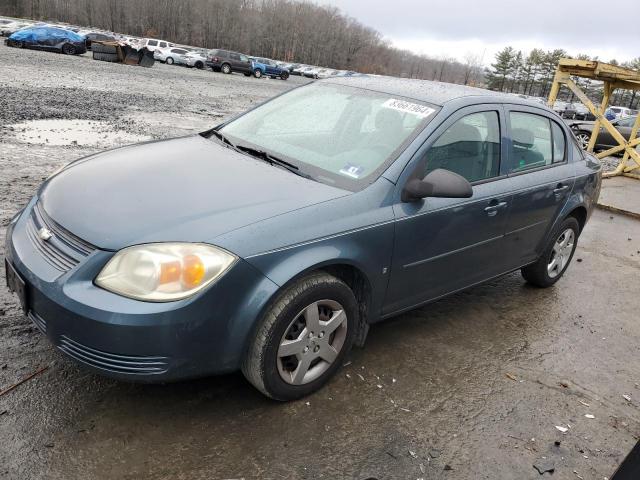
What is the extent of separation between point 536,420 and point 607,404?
2.09ft

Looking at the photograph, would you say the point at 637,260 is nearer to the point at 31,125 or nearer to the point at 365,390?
the point at 365,390

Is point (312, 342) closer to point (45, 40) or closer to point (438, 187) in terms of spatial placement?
point (438, 187)

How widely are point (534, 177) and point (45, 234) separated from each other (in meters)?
3.41

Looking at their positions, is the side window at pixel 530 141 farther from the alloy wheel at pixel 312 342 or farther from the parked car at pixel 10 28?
the parked car at pixel 10 28

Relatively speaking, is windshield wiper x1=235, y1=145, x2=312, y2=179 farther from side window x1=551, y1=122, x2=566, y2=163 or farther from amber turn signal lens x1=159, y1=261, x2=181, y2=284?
side window x1=551, y1=122, x2=566, y2=163

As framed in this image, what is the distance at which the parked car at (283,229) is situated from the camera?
229cm

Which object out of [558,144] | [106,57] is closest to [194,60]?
[106,57]

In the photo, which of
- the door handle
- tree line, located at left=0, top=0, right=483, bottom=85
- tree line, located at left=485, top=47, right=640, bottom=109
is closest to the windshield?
the door handle

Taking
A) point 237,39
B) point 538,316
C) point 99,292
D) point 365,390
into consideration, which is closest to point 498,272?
point 538,316

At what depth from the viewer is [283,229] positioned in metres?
2.50

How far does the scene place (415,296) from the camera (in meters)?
3.35

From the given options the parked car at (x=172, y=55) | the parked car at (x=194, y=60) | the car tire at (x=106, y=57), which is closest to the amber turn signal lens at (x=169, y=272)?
the car tire at (x=106, y=57)

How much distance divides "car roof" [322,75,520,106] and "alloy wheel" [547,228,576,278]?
4.59 ft

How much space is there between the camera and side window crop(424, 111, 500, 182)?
10.7ft
